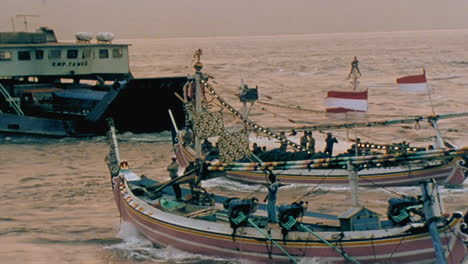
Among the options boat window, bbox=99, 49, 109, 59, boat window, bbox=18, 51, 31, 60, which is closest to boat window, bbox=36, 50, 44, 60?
boat window, bbox=18, 51, 31, 60

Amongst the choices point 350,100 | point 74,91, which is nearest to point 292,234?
point 350,100

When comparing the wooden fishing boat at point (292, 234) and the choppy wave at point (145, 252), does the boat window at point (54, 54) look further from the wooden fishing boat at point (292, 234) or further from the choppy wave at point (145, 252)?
the wooden fishing boat at point (292, 234)

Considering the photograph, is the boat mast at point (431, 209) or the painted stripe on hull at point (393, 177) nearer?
the boat mast at point (431, 209)

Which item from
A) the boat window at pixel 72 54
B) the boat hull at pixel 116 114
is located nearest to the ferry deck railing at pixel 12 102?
the boat hull at pixel 116 114

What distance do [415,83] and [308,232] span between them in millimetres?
9918

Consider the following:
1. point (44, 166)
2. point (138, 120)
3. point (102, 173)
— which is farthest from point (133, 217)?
point (138, 120)

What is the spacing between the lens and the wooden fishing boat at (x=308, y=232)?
16.7m

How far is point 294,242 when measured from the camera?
1786 centimetres

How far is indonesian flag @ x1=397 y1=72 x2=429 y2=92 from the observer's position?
998 inches

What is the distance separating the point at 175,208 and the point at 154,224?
0.84 metres

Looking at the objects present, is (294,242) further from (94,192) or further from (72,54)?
(72,54)

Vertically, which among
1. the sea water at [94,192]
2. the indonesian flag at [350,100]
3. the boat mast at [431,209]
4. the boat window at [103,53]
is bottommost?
the sea water at [94,192]

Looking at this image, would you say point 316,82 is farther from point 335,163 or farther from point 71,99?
point 335,163

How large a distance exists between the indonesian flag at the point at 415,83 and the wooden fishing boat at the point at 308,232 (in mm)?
7814
